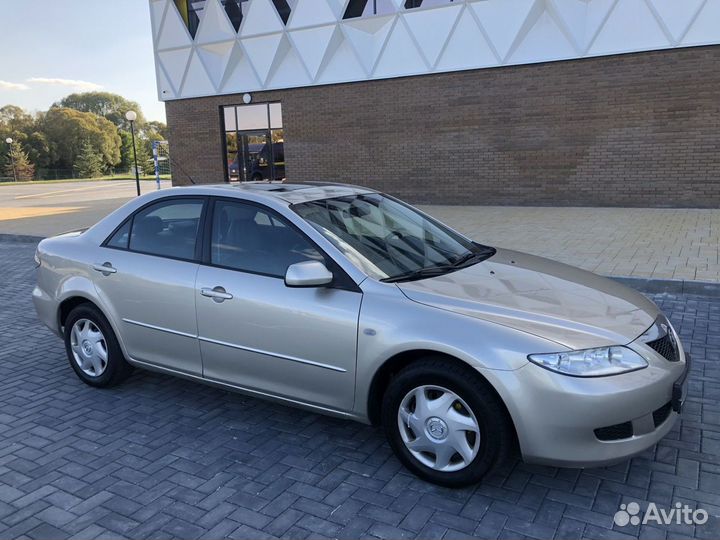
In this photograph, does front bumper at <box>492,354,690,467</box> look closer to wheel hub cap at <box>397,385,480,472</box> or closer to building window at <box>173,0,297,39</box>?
wheel hub cap at <box>397,385,480,472</box>

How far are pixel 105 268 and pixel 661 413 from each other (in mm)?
3680

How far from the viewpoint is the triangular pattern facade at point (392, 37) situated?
13.5m

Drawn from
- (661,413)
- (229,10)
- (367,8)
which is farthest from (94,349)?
(229,10)

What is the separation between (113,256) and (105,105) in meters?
121

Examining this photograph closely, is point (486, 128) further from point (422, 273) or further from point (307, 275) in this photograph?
point (307, 275)

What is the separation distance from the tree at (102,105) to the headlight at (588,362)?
4501 inches

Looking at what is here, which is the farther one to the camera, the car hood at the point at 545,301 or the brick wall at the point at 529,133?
the brick wall at the point at 529,133

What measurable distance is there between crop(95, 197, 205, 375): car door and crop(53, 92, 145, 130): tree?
4405 inches

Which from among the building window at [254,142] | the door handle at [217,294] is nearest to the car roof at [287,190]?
the door handle at [217,294]

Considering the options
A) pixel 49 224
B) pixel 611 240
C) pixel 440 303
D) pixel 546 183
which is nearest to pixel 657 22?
pixel 546 183

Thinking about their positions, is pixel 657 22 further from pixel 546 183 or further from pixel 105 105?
pixel 105 105

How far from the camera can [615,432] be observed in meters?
2.75

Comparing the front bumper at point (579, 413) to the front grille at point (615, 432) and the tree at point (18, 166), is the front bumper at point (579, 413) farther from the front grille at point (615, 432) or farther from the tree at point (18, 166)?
the tree at point (18, 166)

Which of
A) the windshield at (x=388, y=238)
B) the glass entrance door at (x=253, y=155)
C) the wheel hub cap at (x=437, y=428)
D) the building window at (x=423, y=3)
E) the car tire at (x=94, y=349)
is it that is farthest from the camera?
the glass entrance door at (x=253, y=155)
